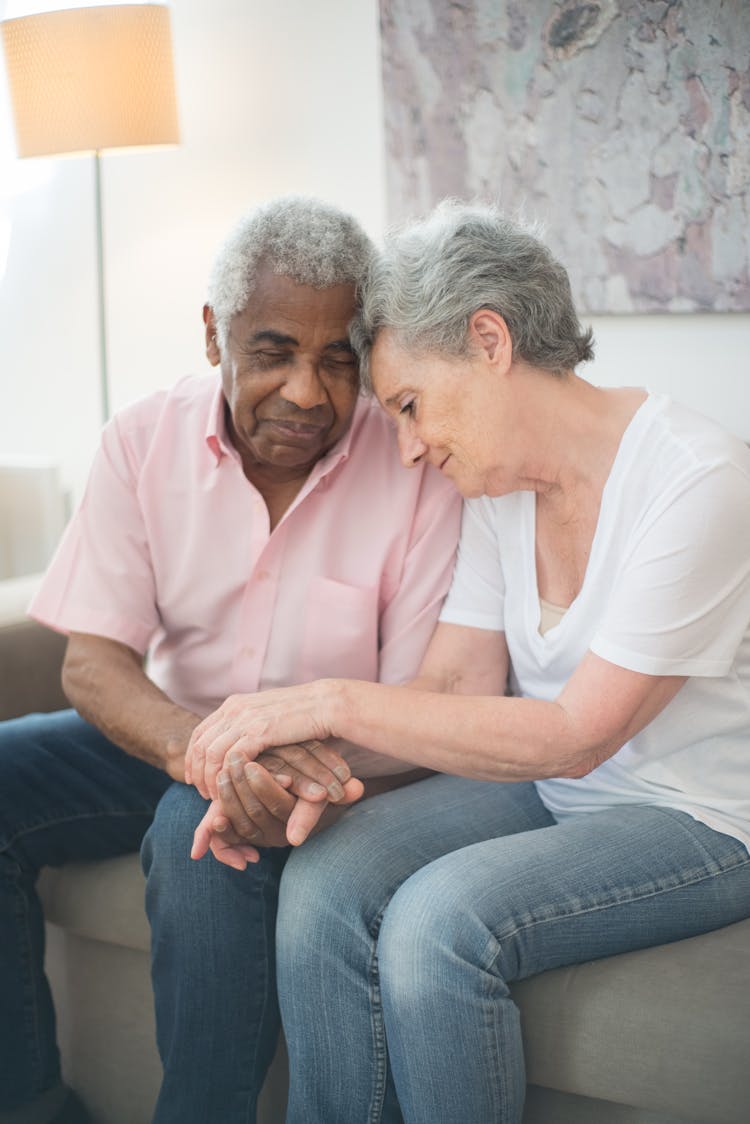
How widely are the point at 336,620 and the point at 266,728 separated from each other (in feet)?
0.93

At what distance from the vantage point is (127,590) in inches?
66.0

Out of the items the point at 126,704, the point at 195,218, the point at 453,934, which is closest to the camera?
the point at 453,934

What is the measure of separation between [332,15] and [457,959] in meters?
2.04

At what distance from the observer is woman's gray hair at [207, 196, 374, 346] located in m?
1.47

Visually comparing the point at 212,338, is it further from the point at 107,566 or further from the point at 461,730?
the point at 461,730

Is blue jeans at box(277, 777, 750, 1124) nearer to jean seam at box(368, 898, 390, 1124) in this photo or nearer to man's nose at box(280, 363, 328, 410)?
jean seam at box(368, 898, 390, 1124)

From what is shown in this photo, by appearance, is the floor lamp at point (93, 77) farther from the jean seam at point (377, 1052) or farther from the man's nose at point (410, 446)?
the jean seam at point (377, 1052)

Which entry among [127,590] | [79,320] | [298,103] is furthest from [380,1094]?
[79,320]

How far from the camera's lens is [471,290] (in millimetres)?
1374

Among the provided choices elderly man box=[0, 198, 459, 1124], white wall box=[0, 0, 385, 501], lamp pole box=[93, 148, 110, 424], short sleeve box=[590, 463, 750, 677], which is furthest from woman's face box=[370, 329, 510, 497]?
lamp pole box=[93, 148, 110, 424]

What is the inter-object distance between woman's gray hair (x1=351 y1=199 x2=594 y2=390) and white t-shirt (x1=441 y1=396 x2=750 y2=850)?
0.47ft

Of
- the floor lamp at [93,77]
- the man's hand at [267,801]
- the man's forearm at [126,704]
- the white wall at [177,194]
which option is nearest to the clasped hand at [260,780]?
the man's hand at [267,801]

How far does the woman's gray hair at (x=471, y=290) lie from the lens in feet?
4.51

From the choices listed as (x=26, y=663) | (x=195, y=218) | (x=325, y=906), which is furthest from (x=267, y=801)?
(x=195, y=218)
